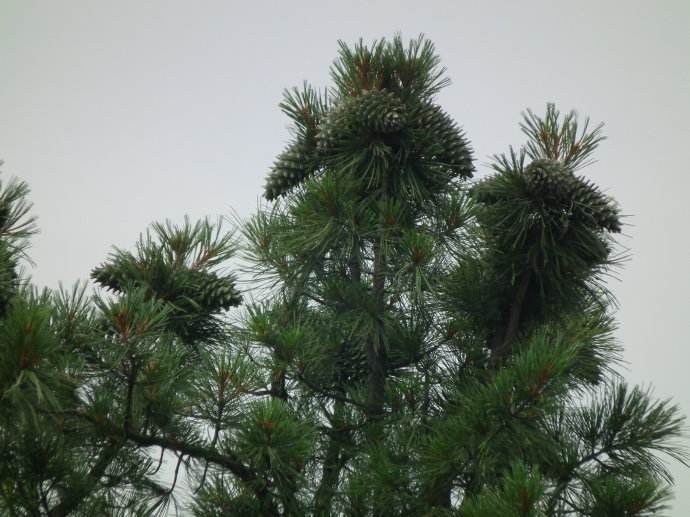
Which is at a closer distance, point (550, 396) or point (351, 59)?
point (550, 396)

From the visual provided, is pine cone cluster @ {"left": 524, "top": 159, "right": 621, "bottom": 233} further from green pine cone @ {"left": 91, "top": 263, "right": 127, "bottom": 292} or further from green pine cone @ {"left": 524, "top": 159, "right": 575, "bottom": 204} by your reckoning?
green pine cone @ {"left": 91, "top": 263, "right": 127, "bottom": 292}

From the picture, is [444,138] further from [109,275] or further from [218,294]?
[109,275]

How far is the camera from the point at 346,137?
2248mm

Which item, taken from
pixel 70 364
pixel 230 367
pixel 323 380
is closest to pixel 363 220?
pixel 323 380

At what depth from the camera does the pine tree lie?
1.72m

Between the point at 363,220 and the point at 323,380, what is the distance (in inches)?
14.5

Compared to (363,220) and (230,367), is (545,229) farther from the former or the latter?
(230,367)

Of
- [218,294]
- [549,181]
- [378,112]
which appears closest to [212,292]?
[218,294]

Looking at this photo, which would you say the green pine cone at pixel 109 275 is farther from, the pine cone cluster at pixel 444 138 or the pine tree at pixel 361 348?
the pine cone cluster at pixel 444 138

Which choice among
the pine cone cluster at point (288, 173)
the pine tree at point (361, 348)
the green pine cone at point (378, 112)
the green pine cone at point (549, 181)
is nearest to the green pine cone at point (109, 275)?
the pine tree at point (361, 348)

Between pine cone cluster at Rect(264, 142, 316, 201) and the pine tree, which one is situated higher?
pine cone cluster at Rect(264, 142, 316, 201)

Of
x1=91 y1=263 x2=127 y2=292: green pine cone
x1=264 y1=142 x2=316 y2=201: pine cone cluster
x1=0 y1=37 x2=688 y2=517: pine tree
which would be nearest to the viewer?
x1=0 y1=37 x2=688 y2=517: pine tree

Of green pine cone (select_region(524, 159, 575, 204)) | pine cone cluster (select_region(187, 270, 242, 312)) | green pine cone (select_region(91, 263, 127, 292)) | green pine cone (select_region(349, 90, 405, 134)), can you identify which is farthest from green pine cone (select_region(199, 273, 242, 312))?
green pine cone (select_region(524, 159, 575, 204))

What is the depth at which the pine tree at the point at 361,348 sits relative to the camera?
1722 millimetres
